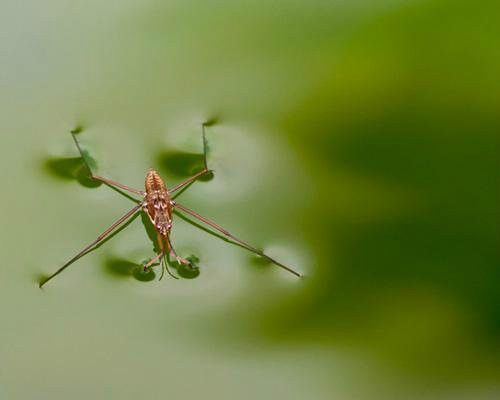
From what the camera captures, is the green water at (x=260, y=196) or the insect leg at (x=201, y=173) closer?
the green water at (x=260, y=196)

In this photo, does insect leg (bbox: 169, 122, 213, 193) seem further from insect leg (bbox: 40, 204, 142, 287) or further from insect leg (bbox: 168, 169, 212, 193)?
insect leg (bbox: 40, 204, 142, 287)

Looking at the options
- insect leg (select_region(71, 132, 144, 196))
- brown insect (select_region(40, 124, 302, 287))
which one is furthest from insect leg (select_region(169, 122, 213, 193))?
insect leg (select_region(71, 132, 144, 196))

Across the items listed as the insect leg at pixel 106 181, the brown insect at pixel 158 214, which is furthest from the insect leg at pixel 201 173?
the insect leg at pixel 106 181

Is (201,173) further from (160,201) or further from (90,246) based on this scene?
(90,246)

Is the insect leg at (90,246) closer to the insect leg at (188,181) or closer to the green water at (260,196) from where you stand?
the green water at (260,196)

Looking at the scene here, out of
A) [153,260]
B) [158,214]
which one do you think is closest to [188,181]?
[158,214]

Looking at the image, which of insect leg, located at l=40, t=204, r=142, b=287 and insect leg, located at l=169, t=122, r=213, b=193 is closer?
insect leg, located at l=40, t=204, r=142, b=287
